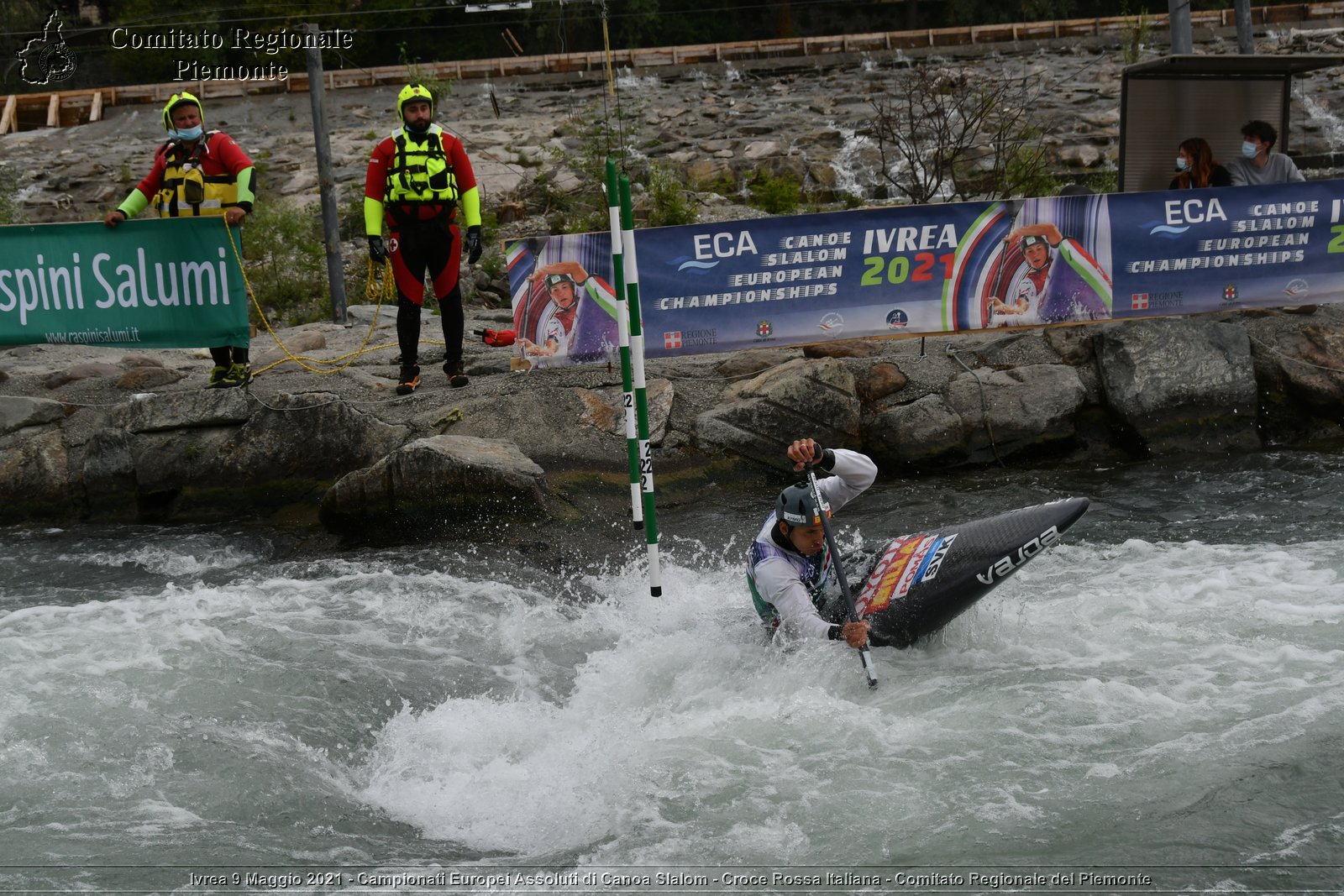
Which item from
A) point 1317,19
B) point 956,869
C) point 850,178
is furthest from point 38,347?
point 1317,19

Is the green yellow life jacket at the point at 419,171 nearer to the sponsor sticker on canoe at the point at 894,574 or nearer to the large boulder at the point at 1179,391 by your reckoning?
the sponsor sticker on canoe at the point at 894,574

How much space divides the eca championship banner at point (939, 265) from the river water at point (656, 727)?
2246mm

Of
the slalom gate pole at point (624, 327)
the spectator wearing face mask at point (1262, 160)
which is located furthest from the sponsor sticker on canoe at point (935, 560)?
the spectator wearing face mask at point (1262, 160)

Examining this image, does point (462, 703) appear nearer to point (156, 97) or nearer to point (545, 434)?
point (545, 434)

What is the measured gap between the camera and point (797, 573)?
6492mm

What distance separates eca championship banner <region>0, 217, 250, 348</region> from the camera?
9.37 metres

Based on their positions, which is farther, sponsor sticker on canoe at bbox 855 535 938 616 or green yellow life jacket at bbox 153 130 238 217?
green yellow life jacket at bbox 153 130 238 217

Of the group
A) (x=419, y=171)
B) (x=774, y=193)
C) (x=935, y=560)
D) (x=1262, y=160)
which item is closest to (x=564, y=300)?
(x=419, y=171)

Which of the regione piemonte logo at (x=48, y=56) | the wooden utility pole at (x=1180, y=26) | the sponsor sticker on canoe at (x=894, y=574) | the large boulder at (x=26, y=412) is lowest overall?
the sponsor sticker on canoe at (x=894, y=574)

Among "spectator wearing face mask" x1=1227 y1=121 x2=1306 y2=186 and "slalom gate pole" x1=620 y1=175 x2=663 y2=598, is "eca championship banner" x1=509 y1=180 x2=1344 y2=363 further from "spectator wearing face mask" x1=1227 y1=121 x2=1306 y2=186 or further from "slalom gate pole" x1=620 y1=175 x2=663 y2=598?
"slalom gate pole" x1=620 y1=175 x2=663 y2=598

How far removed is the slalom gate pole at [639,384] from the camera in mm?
7016

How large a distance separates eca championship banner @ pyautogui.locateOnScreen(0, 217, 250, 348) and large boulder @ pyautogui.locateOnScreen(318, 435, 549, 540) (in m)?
1.93

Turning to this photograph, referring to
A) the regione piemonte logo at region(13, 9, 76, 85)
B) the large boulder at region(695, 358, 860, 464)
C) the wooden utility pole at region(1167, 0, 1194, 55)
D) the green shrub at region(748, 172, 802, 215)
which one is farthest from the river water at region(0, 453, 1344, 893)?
the regione piemonte logo at region(13, 9, 76, 85)

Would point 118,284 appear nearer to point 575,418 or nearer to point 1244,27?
point 575,418
